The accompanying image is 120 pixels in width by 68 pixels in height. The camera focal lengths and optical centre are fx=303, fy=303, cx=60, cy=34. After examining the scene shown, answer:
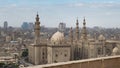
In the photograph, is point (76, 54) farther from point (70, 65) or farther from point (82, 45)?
point (70, 65)

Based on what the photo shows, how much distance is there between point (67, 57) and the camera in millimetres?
14883

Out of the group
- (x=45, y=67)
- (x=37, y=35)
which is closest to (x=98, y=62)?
(x=45, y=67)

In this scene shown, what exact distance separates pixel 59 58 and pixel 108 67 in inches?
448

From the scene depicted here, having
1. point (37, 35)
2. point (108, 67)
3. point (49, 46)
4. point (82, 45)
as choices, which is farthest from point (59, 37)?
point (108, 67)

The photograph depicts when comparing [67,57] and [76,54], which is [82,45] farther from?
[67,57]

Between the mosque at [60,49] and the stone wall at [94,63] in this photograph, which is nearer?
the stone wall at [94,63]

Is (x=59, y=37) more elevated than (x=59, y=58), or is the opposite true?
(x=59, y=37)

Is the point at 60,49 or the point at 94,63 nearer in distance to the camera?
the point at 94,63

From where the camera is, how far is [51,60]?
47.9 feet

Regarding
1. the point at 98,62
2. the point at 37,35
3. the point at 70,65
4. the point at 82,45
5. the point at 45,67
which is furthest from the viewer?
the point at 82,45

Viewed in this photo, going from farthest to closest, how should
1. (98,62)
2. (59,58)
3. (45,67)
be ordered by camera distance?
(59,58) → (98,62) → (45,67)

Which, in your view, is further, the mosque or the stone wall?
the mosque

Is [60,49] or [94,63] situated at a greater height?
[94,63]

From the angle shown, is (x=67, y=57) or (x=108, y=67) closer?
(x=108, y=67)
